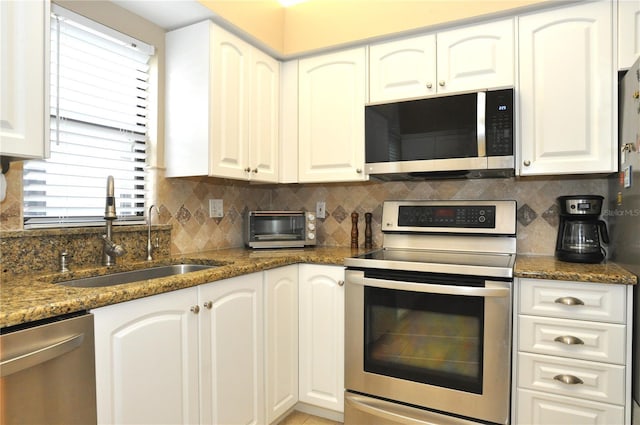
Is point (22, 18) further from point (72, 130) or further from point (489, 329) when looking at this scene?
point (489, 329)

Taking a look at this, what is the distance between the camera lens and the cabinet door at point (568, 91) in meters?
1.73

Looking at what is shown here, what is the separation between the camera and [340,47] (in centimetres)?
229

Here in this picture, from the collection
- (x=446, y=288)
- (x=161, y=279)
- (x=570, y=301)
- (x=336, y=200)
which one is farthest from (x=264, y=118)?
(x=570, y=301)

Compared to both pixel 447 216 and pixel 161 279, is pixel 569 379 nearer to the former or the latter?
pixel 447 216

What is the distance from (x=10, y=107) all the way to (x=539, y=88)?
2.12 metres

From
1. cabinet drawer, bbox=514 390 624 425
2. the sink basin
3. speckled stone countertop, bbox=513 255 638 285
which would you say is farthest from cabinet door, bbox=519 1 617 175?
the sink basin

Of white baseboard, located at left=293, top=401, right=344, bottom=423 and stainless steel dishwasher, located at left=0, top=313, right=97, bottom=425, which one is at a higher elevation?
stainless steel dishwasher, located at left=0, top=313, right=97, bottom=425

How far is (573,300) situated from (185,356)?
1.54 m

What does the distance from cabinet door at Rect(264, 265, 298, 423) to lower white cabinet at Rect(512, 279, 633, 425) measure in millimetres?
1067

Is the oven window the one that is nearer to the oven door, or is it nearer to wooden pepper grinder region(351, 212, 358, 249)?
the oven door

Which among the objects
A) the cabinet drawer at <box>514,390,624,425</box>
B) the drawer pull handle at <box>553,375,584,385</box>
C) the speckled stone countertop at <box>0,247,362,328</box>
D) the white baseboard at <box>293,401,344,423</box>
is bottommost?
the white baseboard at <box>293,401,344,423</box>

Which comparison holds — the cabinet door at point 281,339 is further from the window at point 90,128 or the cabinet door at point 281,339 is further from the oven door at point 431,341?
the window at point 90,128

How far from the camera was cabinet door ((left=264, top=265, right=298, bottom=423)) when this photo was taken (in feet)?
6.19

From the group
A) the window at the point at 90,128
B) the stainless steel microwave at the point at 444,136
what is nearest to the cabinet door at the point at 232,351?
the window at the point at 90,128
